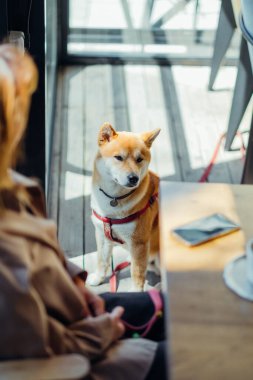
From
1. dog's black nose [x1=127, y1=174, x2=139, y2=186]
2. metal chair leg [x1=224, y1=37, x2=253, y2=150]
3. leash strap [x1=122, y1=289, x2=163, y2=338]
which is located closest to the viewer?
leash strap [x1=122, y1=289, x2=163, y2=338]

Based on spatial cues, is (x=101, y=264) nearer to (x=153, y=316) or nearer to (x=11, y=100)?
(x=153, y=316)

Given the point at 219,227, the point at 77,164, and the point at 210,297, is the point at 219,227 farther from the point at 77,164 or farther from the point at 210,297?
the point at 77,164

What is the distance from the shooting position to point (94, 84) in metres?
3.95

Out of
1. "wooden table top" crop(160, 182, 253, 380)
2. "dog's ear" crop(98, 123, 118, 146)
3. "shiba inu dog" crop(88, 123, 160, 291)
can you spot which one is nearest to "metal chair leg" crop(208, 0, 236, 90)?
"shiba inu dog" crop(88, 123, 160, 291)

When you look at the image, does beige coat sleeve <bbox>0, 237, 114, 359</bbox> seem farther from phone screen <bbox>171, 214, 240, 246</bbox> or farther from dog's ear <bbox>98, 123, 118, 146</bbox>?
dog's ear <bbox>98, 123, 118, 146</bbox>

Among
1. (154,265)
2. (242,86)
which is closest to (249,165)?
(242,86)

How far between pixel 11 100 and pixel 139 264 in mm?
1242

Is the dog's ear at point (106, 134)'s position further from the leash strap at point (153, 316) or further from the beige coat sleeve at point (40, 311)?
the beige coat sleeve at point (40, 311)

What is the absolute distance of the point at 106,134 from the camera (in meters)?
2.29

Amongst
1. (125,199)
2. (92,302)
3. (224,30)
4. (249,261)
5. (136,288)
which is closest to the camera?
(249,261)

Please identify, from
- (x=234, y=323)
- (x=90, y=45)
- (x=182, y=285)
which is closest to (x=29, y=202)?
(x=182, y=285)

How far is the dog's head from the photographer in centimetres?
226

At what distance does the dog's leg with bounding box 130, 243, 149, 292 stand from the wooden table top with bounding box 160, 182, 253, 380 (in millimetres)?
728

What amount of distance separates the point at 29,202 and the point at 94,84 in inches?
100
